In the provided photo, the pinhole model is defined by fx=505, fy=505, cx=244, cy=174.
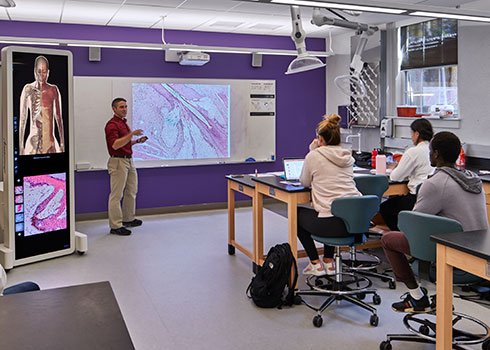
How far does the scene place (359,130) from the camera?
6969 mm

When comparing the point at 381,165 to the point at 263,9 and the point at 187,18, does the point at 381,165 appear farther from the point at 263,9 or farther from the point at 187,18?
the point at 187,18

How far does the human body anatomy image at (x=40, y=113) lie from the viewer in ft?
14.7

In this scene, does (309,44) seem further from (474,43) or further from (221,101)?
(474,43)

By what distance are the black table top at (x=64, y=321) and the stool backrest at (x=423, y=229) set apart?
1714 millimetres

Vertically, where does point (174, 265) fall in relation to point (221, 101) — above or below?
below

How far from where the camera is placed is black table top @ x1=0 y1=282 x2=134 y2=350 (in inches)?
51.4

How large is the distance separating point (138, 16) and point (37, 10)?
3.57 ft

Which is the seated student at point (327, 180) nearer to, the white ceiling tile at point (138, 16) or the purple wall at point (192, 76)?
the white ceiling tile at point (138, 16)

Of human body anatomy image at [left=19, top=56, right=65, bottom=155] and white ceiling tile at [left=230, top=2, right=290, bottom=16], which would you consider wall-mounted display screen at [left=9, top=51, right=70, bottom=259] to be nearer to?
human body anatomy image at [left=19, top=56, right=65, bottom=155]

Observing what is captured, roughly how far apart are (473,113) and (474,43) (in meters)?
0.70

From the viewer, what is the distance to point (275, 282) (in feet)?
11.8

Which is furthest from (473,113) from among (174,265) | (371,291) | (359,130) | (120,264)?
(120,264)

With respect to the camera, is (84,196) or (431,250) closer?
(431,250)

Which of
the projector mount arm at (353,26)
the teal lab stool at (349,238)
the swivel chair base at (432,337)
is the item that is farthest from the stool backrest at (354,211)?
the projector mount arm at (353,26)
